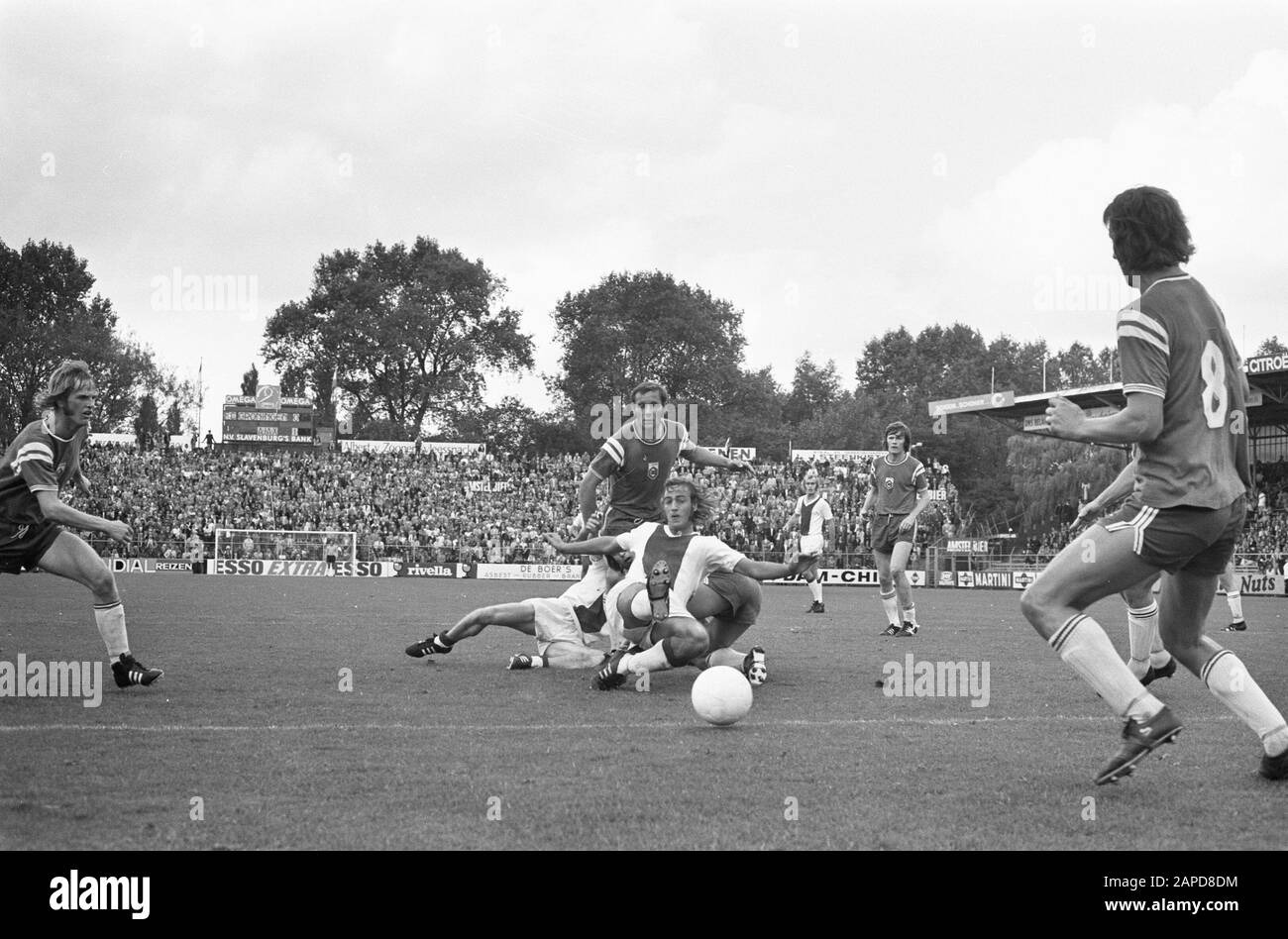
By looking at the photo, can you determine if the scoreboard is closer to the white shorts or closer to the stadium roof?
the stadium roof

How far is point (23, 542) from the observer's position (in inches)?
334

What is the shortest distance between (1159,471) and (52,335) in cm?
7203

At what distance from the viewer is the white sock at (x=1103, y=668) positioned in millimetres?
5289

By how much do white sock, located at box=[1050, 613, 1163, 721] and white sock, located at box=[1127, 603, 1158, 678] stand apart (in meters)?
3.93

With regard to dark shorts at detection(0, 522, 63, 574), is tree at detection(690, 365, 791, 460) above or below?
above

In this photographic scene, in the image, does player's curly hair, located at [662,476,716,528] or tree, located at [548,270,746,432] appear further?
tree, located at [548,270,746,432]

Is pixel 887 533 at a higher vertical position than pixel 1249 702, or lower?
higher

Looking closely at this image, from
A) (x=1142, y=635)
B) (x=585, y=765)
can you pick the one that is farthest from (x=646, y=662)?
(x=1142, y=635)

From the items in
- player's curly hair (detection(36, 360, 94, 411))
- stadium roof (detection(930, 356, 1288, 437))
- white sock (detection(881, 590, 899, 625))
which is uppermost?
stadium roof (detection(930, 356, 1288, 437))

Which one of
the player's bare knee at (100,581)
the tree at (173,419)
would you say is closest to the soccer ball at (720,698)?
the player's bare knee at (100,581)

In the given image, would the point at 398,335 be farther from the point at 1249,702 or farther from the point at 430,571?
the point at 1249,702

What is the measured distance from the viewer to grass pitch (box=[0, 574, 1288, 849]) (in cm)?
451

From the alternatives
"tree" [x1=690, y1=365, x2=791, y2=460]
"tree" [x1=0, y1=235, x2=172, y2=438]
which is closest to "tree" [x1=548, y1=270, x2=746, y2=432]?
"tree" [x1=690, y1=365, x2=791, y2=460]

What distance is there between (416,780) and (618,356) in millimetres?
68863
